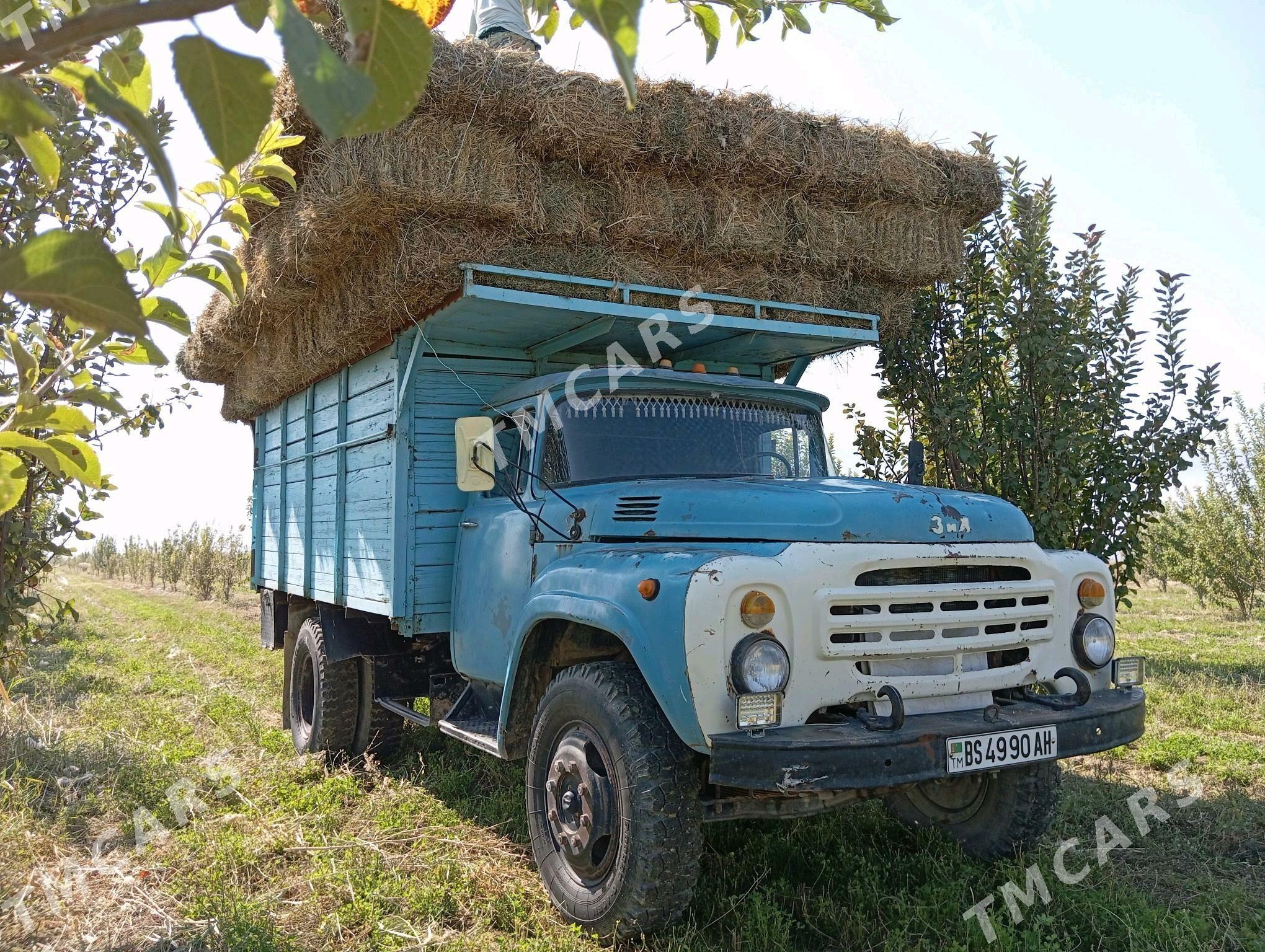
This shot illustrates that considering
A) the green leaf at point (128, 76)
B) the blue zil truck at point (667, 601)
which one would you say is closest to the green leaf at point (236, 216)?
the green leaf at point (128, 76)

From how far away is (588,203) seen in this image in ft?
16.9

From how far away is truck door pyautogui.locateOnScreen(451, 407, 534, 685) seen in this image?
4602 millimetres

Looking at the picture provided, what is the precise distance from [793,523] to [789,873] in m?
1.65

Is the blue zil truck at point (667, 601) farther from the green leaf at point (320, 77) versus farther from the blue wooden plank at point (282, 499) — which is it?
the green leaf at point (320, 77)

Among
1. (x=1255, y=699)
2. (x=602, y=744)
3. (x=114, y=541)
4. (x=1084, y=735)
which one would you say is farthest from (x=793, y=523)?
(x=114, y=541)

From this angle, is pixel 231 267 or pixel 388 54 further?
pixel 231 267

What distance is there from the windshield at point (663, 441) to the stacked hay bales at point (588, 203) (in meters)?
0.84

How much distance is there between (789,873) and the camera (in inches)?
164

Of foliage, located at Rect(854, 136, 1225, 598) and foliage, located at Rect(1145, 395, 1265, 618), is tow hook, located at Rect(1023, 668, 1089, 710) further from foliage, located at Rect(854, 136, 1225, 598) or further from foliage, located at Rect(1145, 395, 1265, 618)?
foliage, located at Rect(1145, 395, 1265, 618)

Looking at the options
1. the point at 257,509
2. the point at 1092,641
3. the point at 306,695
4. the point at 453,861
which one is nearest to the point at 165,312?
the point at 453,861

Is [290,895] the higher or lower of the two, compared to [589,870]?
lower

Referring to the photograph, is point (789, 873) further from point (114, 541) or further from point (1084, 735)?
point (114, 541)

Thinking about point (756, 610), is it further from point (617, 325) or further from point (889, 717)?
point (617, 325)

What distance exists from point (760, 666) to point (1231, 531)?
1734 centimetres
